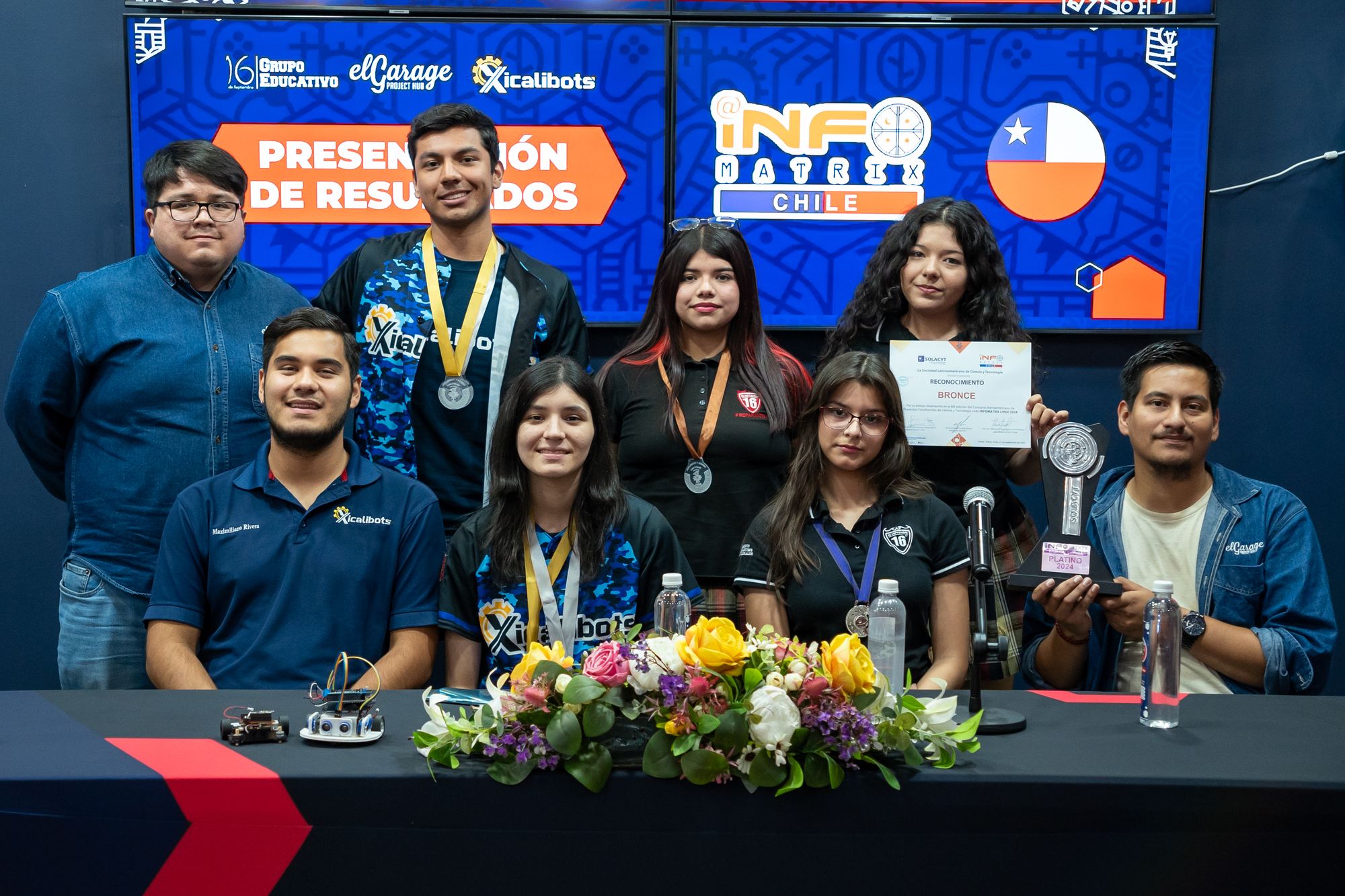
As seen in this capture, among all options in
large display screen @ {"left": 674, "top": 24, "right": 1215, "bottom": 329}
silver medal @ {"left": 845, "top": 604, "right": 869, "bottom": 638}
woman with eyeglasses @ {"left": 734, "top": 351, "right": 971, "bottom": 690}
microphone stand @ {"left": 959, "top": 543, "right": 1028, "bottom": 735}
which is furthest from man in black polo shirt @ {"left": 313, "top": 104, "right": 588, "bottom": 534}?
microphone stand @ {"left": 959, "top": 543, "right": 1028, "bottom": 735}

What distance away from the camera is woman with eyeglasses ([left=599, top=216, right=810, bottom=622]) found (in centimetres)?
294

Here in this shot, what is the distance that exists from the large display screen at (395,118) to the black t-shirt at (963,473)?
3.99ft

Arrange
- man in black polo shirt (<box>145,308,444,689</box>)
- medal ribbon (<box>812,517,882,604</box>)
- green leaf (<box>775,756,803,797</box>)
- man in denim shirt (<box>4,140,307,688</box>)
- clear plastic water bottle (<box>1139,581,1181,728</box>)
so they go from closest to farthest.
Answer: green leaf (<box>775,756,803,797</box>) → clear plastic water bottle (<box>1139,581,1181,728</box>) → man in black polo shirt (<box>145,308,444,689</box>) → medal ribbon (<box>812,517,882,604</box>) → man in denim shirt (<box>4,140,307,688</box>)

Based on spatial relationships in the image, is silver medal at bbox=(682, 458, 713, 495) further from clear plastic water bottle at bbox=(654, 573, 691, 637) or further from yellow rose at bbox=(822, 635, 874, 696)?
yellow rose at bbox=(822, 635, 874, 696)

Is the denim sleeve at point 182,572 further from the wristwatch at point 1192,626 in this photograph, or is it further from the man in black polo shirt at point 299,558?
the wristwatch at point 1192,626

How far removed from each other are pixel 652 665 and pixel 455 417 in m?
1.49

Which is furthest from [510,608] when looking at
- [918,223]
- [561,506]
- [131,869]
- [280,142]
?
[280,142]

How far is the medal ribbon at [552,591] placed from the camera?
2.54 m

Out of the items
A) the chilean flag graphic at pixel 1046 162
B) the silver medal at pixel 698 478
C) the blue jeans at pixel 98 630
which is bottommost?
the blue jeans at pixel 98 630

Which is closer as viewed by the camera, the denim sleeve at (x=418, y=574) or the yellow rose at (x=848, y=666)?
the yellow rose at (x=848, y=666)

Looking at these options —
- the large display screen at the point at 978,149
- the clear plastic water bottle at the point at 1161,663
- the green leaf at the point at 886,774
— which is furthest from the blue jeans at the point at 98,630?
the clear plastic water bottle at the point at 1161,663

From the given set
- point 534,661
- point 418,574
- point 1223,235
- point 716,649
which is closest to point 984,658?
point 716,649

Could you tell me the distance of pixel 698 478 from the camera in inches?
116

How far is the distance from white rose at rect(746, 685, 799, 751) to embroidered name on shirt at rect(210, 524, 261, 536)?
138 centimetres
